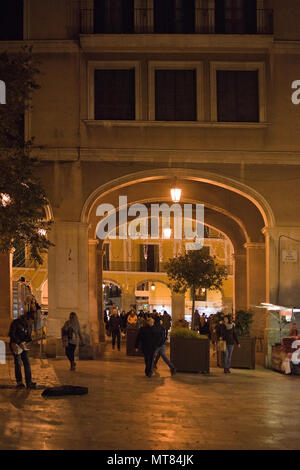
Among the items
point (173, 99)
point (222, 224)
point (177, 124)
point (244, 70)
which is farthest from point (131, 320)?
point (244, 70)

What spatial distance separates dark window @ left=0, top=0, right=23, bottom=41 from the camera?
21.5 m

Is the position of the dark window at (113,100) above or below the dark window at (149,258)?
above

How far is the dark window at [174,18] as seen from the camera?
21547 millimetres

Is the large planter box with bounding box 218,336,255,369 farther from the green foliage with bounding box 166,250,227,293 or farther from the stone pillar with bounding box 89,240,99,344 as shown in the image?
the green foliage with bounding box 166,250,227,293

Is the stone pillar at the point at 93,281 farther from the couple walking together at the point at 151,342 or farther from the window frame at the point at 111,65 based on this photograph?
the couple walking together at the point at 151,342

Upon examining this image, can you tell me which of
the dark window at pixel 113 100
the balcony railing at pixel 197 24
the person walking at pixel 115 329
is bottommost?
the person walking at pixel 115 329

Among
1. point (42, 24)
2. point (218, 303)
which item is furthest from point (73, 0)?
point (218, 303)

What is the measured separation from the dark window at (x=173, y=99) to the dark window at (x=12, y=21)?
432 centimetres

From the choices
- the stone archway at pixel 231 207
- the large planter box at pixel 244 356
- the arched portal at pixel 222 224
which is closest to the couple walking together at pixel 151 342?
the large planter box at pixel 244 356

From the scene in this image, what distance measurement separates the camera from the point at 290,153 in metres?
21.2

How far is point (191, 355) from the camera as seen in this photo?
1856 centimetres

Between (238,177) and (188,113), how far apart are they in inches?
95.3

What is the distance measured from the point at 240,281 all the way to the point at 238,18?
1124 centimetres

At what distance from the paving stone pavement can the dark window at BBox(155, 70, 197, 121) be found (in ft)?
25.5
